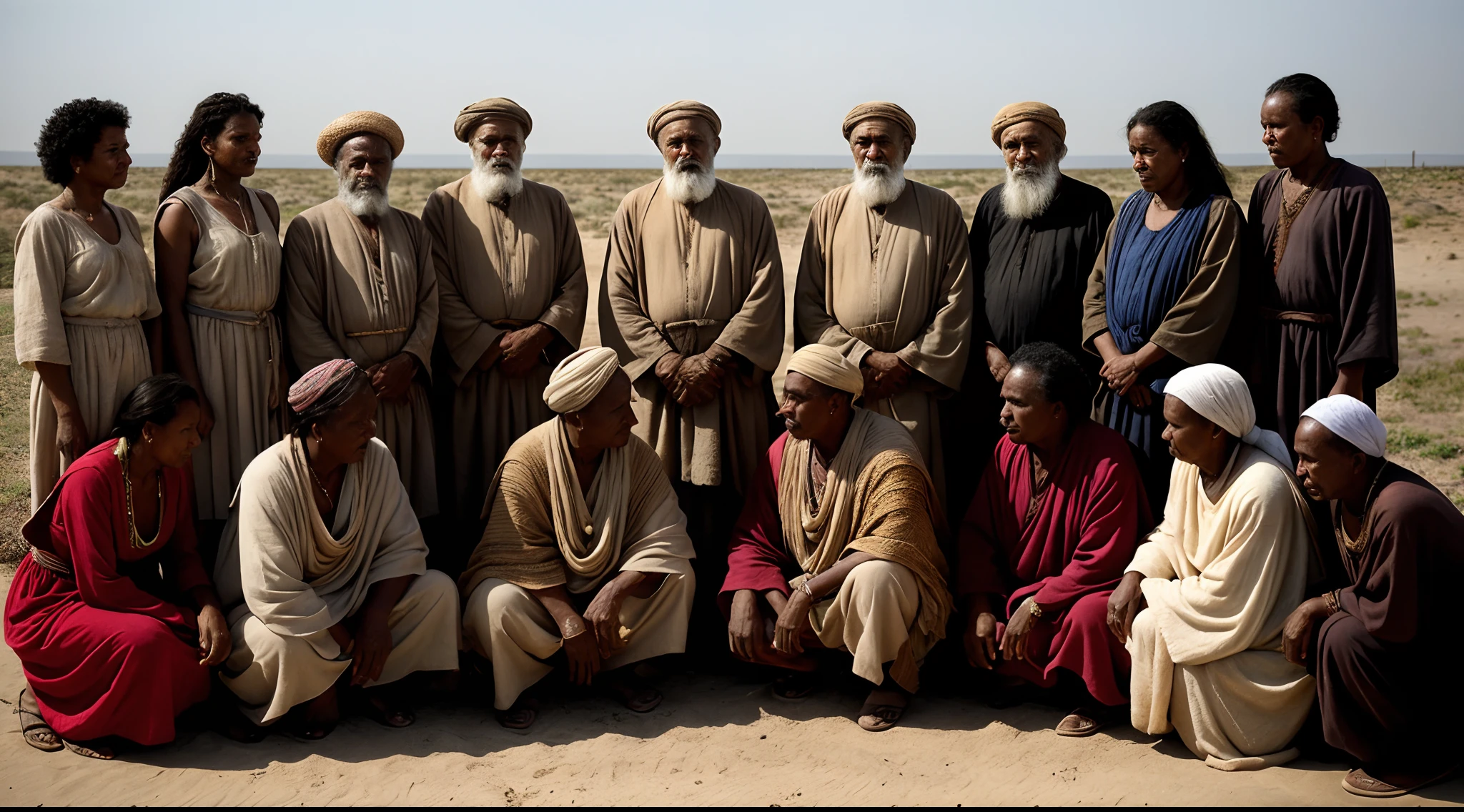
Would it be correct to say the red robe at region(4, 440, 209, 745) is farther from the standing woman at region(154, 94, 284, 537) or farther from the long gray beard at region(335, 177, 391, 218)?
the long gray beard at region(335, 177, 391, 218)

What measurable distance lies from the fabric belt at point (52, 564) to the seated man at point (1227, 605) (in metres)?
4.08

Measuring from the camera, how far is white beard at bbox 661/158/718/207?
5938 millimetres

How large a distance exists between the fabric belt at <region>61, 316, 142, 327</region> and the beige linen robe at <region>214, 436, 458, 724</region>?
91cm

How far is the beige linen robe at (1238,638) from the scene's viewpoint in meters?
4.29

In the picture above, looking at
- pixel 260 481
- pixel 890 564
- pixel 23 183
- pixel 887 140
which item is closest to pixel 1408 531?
pixel 890 564

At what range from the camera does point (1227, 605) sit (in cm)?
433

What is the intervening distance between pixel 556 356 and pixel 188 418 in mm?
1884

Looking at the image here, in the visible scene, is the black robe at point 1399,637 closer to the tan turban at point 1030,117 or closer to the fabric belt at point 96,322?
the tan turban at point 1030,117

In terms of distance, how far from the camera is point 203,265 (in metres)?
5.18

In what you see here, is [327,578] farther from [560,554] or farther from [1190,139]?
[1190,139]

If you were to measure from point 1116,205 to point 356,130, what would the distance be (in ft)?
102

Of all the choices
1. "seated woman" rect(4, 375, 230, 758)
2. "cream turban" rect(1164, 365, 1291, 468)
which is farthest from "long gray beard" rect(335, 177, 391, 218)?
"cream turban" rect(1164, 365, 1291, 468)

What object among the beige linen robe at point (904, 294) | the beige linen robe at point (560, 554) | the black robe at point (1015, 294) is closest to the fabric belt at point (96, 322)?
the beige linen robe at point (560, 554)

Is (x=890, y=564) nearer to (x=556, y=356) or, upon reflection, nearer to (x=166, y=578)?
(x=556, y=356)
